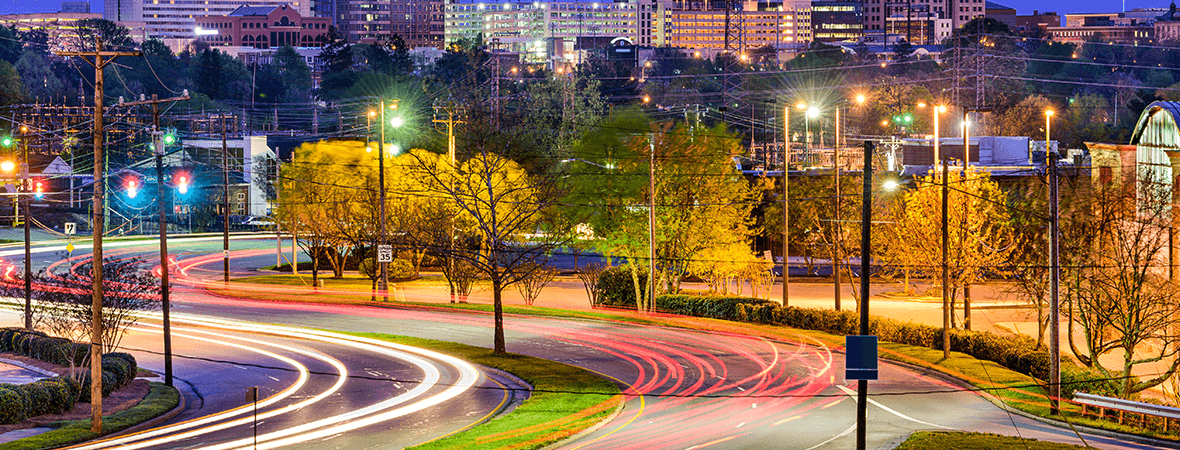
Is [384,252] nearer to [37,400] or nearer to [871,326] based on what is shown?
[871,326]

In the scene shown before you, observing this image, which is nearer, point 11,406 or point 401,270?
point 11,406

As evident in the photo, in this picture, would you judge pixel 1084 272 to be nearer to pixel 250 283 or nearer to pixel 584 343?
pixel 584 343

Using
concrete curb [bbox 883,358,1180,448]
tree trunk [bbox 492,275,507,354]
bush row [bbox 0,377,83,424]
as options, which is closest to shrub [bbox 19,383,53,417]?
bush row [bbox 0,377,83,424]

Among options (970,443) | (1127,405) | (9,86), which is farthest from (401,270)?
(9,86)

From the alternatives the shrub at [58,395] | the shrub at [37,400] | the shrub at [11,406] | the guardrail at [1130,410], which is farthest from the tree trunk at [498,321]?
the guardrail at [1130,410]

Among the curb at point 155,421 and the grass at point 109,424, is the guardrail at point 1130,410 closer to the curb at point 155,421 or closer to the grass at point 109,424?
the curb at point 155,421

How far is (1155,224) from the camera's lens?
1211 inches

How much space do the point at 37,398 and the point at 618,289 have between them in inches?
1189

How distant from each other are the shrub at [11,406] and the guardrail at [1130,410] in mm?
26950

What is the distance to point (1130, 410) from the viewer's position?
1055 inches

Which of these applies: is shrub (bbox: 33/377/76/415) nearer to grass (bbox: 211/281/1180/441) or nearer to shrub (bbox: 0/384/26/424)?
shrub (bbox: 0/384/26/424)

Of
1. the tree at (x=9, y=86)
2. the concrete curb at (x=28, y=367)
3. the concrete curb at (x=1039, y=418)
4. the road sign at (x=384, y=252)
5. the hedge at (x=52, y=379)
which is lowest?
the concrete curb at (x=1039, y=418)

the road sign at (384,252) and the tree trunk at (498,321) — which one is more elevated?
the road sign at (384,252)

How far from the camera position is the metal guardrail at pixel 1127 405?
1017 inches
